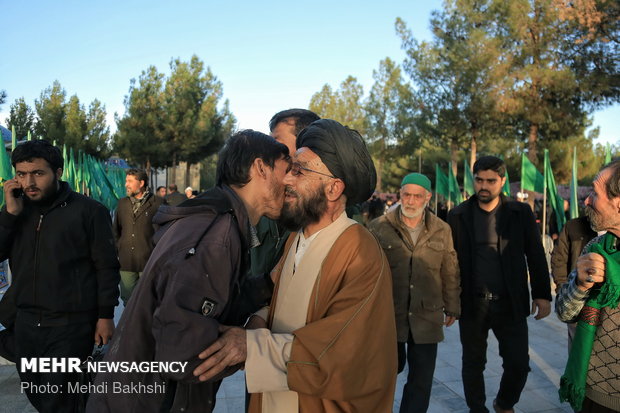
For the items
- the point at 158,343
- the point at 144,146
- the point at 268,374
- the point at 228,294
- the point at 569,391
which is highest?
the point at 144,146

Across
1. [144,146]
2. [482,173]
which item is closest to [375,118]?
[144,146]

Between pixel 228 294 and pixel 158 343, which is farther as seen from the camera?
pixel 228 294

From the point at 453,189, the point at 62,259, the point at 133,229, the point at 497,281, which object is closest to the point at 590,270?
the point at 497,281

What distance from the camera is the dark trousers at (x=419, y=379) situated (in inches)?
131

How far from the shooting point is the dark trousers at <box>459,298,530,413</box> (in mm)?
3562

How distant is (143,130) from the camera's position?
32.0m

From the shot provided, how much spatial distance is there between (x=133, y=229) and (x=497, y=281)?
4.52 m

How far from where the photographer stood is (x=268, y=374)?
5.26 ft

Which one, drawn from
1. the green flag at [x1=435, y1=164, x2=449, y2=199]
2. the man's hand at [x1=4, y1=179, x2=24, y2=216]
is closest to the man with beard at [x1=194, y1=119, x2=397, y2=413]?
the man's hand at [x1=4, y1=179, x2=24, y2=216]

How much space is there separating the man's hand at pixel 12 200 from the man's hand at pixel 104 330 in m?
0.91

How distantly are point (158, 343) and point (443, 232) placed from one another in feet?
8.86

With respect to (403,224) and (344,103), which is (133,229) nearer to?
(403,224)

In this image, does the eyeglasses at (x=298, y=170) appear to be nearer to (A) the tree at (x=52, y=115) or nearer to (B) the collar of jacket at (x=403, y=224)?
(B) the collar of jacket at (x=403, y=224)

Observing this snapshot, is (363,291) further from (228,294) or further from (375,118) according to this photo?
(375,118)
